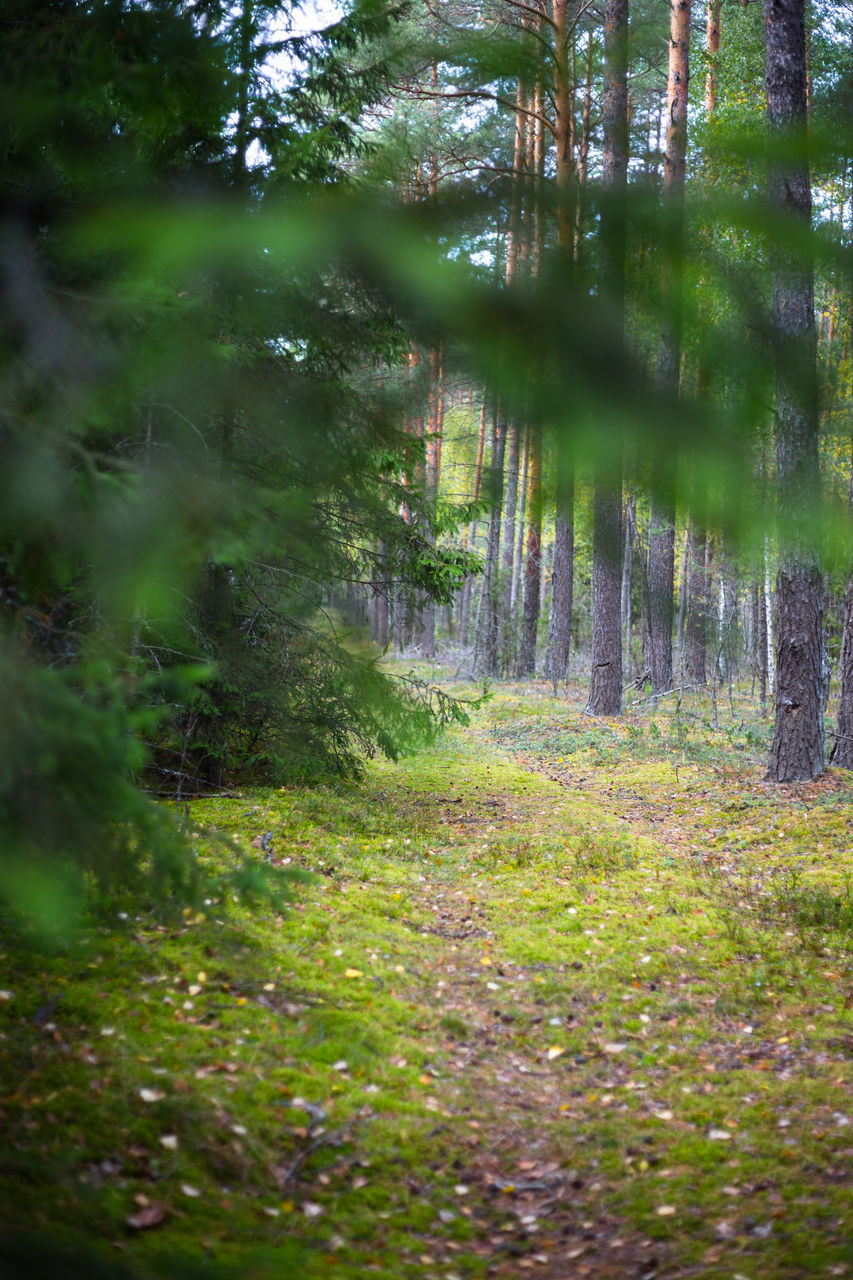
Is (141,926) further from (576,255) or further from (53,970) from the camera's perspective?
(576,255)

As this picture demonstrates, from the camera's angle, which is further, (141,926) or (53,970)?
(141,926)


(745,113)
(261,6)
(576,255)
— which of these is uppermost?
(745,113)

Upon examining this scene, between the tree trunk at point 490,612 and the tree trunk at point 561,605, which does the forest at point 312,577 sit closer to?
the tree trunk at point 561,605

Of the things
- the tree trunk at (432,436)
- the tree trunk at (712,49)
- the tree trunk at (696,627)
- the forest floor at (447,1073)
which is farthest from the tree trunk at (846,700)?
the tree trunk at (712,49)

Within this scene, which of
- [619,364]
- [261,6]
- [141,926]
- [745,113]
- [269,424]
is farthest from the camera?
[745,113]

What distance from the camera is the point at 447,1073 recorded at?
4160 millimetres

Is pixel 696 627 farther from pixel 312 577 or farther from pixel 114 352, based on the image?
pixel 114 352

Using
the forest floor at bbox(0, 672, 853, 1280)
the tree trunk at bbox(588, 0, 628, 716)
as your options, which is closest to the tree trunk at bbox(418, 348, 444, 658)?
the tree trunk at bbox(588, 0, 628, 716)

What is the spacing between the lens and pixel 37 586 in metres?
2.88

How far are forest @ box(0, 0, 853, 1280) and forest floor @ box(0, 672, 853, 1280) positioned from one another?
0.07 feet

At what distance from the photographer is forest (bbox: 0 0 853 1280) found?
1.77 meters

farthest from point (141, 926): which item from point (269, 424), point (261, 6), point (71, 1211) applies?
point (261, 6)

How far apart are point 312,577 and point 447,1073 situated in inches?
197

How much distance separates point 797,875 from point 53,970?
17.7 ft
